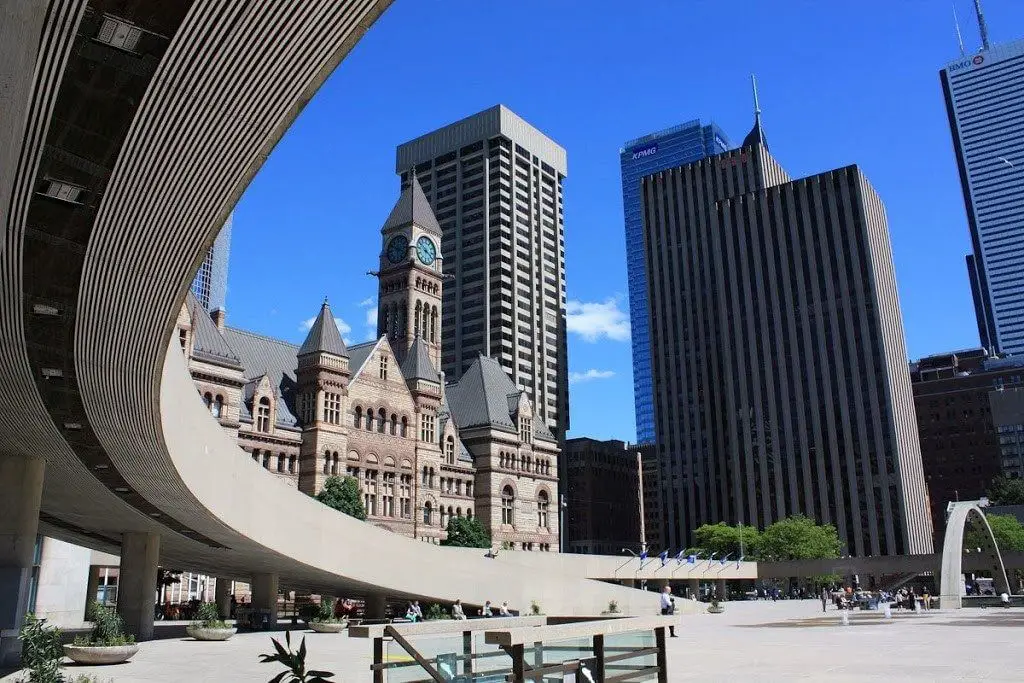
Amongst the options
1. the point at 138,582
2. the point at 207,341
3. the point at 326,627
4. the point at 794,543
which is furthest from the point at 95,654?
the point at 794,543

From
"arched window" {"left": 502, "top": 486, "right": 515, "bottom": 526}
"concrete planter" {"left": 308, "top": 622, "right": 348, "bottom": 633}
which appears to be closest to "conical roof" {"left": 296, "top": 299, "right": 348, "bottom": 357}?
"arched window" {"left": 502, "top": 486, "right": 515, "bottom": 526}

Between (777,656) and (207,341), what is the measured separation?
2037 inches

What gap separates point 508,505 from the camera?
91.5 metres

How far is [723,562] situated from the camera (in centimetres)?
8319

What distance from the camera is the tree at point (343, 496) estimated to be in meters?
64.0

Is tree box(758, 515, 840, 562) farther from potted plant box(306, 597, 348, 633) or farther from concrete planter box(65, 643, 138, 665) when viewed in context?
concrete planter box(65, 643, 138, 665)

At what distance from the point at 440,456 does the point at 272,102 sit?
76.6 metres

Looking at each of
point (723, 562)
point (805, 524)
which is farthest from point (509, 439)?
point (805, 524)

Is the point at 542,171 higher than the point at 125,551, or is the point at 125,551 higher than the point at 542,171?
the point at 542,171

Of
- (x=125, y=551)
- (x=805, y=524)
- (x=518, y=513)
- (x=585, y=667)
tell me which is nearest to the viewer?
(x=585, y=667)

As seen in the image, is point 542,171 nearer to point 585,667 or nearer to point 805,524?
point 805,524

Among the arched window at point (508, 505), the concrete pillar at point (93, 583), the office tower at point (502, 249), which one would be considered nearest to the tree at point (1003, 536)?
the arched window at point (508, 505)

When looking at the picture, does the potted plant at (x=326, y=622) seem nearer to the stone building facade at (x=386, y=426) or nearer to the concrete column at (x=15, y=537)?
the concrete column at (x=15, y=537)

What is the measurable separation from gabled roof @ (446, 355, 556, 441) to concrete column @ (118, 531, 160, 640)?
58198 millimetres
